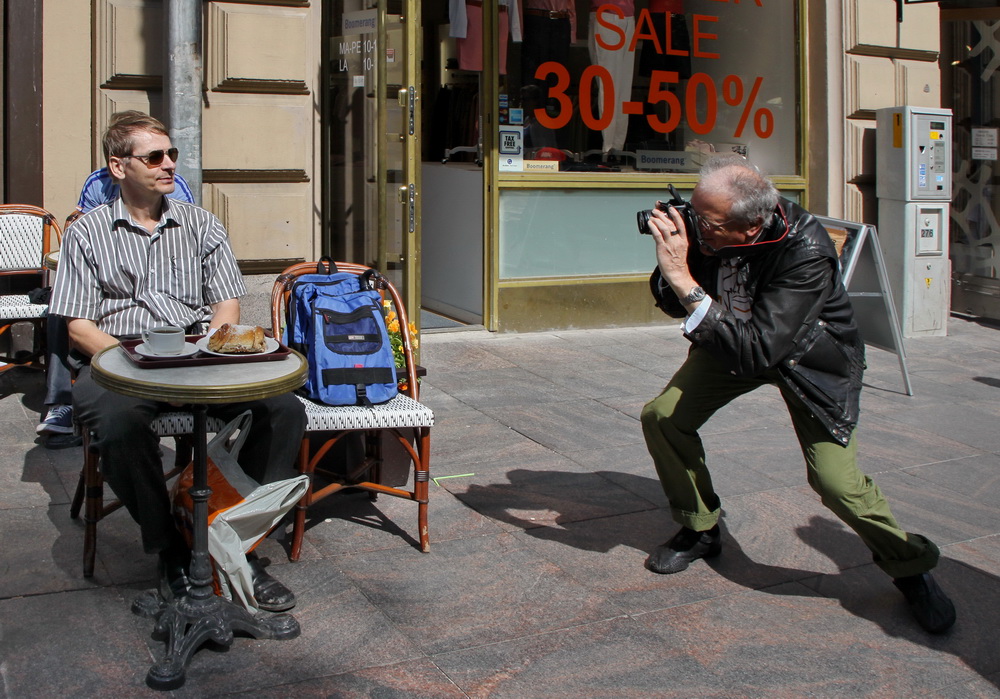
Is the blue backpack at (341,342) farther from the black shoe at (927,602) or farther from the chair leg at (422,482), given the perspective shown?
the black shoe at (927,602)

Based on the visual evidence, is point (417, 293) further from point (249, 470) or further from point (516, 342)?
point (249, 470)

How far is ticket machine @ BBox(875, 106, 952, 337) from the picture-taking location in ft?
29.0

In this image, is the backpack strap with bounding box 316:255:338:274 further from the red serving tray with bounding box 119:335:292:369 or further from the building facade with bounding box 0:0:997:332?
the building facade with bounding box 0:0:997:332

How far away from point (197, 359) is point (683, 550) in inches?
75.4

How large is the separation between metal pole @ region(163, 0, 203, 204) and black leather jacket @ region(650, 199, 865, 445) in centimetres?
340

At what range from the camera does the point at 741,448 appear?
227 inches

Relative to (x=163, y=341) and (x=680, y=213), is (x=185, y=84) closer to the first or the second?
(x=163, y=341)

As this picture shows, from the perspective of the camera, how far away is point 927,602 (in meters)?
3.76

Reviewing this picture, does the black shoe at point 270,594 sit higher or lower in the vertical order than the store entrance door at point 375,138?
lower

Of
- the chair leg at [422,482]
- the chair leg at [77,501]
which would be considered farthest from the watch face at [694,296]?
the chair leg at [77,501]

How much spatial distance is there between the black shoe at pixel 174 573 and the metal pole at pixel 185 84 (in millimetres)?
2787

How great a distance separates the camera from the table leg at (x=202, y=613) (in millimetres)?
3309

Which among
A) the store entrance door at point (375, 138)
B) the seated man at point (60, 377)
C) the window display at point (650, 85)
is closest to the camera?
the seated man at point (60, 377)

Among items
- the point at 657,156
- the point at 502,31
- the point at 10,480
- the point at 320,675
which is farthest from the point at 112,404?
the point at 657,156
